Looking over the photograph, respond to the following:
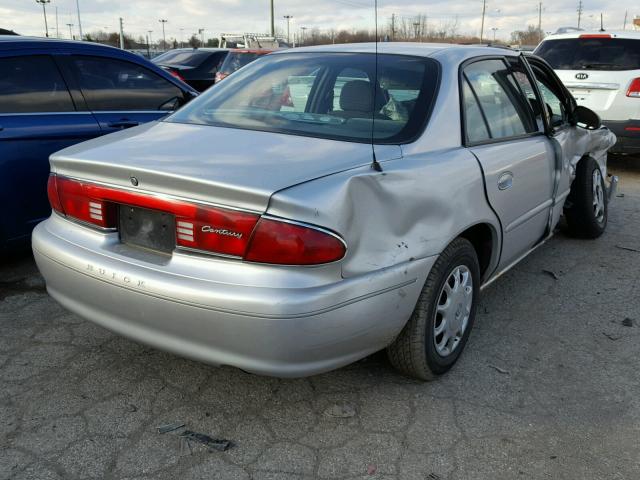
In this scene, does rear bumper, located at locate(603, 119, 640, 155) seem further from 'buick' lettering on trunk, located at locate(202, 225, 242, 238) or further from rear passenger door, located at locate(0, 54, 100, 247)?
'buick' lettering on trunk, located at locate(202, 225, 242, 238)

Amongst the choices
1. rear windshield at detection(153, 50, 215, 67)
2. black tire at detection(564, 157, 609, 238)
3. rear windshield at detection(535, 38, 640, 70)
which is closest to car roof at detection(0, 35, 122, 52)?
black tire at detection(564, 157, 609, 238)

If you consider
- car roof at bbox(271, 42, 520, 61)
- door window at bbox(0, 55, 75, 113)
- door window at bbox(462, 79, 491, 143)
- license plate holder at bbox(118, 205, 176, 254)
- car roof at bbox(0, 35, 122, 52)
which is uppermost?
car roof at bbox(0, 35, 122, 52)

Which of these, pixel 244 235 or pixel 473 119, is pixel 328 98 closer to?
pixel 473 119

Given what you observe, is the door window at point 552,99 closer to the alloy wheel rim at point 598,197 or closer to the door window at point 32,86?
the alloy wheel rim at point 598,197

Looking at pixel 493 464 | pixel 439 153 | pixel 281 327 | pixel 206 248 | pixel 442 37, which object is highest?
pixel 442 37

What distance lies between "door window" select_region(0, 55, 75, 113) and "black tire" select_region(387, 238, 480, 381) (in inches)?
113

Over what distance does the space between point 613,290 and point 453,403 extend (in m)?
1.93

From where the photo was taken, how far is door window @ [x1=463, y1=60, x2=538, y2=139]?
3.20 metres

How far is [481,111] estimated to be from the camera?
3.16 m

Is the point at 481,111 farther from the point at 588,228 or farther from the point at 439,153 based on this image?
the point at 588,228

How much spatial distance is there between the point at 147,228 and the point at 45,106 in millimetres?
2269

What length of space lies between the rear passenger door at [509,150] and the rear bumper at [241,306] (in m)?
0.80

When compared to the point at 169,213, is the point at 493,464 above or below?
below

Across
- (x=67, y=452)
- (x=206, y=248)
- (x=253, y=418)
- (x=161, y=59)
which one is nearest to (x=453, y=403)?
(x=253, y=418)
